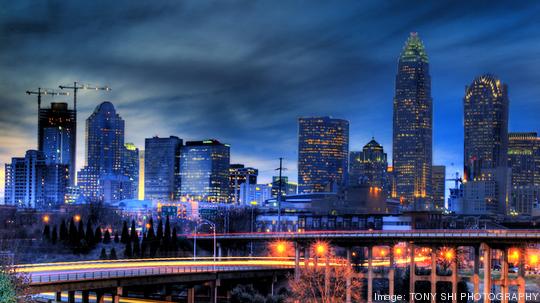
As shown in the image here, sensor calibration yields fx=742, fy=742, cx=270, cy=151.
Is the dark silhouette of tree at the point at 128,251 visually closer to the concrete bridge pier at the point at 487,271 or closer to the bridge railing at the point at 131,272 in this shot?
the bridge railing at the point at 131,272

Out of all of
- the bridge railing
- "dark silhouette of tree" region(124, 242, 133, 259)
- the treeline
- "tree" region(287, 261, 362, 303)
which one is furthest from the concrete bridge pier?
"dark silhouette of tree" region(124, 242, 133, 259)

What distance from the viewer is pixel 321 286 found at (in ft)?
394

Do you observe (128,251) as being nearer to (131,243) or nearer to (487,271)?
(131,243)

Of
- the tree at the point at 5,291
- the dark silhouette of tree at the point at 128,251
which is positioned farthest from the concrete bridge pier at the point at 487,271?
the tree at the point at 5,291

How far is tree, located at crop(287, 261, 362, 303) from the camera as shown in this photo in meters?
109

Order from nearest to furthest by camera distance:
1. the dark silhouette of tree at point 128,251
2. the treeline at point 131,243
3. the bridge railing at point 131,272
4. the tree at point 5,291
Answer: the tree at point 5,291
the bridge railing at point 131,272
the dark silhouette of tree at point 128,251
the treeline at point 131,243

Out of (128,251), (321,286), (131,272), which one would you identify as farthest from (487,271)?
(128,251)

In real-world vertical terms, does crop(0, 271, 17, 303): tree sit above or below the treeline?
above

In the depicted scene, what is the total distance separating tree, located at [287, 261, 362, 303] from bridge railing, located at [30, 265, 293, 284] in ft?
24.4

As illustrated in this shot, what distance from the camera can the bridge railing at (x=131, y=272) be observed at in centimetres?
8559

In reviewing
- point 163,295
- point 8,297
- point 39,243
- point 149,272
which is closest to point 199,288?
point 163,295

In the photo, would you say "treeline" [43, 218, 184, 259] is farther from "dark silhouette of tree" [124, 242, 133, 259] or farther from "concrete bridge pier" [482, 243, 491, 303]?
"concrete bridge pier" [482, 243, 491, 303]

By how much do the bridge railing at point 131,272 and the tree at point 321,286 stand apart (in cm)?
742

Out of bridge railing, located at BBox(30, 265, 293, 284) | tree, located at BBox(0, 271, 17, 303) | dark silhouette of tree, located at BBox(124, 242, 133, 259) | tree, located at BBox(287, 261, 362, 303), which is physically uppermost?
tree, located at BBox(0, 271, 17, 303)
